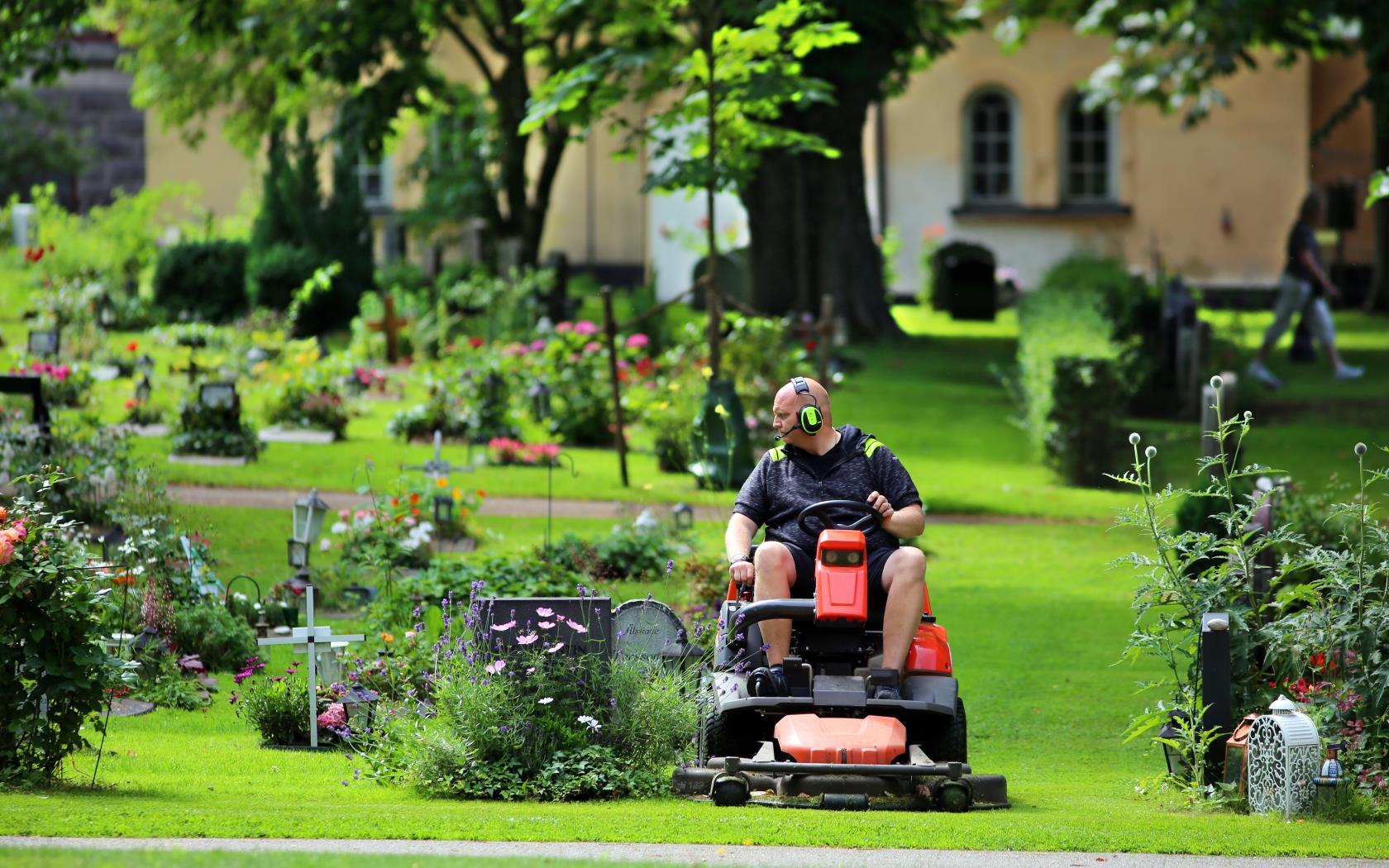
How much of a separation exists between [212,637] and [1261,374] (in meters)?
17.5

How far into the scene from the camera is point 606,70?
16.4 meters

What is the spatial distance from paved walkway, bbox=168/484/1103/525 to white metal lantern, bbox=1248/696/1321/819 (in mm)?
8018

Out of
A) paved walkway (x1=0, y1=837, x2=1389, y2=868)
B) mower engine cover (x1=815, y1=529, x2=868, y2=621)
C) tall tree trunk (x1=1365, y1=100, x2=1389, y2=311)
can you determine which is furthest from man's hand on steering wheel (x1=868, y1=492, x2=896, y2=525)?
tall tree trunk (x1=1365, y1=100, x2=1389, y2=311)

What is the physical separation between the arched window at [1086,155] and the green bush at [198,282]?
1730 cm

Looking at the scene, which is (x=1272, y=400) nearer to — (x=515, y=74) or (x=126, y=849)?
(x=515, y=74)

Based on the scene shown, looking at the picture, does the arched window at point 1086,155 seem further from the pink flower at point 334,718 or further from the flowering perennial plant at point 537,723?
the flowering perennial plant at point 537,723

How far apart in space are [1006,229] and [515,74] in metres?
11.7

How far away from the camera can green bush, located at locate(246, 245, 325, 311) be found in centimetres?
2916

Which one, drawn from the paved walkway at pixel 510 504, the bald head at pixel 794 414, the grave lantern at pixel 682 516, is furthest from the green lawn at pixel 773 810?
the paved walkway at pixel 510 504

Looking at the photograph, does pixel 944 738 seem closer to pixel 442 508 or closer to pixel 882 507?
pixel 882 507

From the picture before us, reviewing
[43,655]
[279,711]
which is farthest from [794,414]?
[43,655]

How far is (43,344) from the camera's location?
19.6 metres

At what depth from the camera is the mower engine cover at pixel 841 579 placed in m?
7.86

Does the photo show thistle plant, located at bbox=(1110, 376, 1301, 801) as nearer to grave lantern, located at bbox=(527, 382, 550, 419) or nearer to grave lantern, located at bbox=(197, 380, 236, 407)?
grave lantern, located at bbox=(197, 380, 236, 407)
